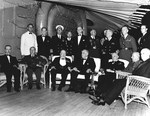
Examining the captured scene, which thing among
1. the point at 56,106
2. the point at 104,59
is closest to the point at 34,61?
the point at 104,59

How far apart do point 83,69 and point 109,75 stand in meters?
0.69

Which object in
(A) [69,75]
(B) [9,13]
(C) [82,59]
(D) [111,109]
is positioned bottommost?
(D) [111,109]

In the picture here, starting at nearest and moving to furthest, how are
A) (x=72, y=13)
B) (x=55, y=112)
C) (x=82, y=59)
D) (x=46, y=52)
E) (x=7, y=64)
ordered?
(x=55, y=112)
(x=7, y=64)
(x=82, y=59)
(x=46, y=52)
(x=72, y=13)

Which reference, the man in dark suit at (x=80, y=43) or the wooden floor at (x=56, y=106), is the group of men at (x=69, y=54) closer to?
the man in dark suit at (x=80, y=43)

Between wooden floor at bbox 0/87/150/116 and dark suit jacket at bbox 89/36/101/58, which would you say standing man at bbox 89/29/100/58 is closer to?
dark suit jacket at bbox 89/36/101/58

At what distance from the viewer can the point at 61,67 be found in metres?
5.45

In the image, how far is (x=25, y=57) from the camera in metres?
5.57

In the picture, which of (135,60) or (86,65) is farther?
(86,65)

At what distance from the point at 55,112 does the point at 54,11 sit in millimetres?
3861

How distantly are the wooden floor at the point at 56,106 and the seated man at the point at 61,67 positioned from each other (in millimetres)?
557

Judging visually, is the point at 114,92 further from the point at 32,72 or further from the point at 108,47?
the point at 32,72

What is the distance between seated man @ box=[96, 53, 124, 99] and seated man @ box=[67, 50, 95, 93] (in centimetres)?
34

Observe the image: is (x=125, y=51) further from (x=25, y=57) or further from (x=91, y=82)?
(x=25, y=57)

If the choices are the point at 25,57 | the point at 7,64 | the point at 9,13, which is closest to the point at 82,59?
the point at 25,57
